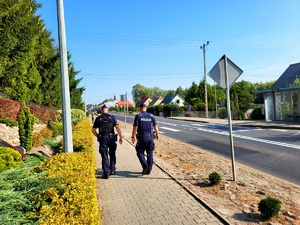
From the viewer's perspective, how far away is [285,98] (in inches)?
912

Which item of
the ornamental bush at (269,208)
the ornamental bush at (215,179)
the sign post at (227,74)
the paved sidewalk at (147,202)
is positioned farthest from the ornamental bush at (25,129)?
the ornamental bush at (269,208)

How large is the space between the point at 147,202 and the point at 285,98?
22.6m

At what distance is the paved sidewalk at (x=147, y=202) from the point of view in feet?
12.8

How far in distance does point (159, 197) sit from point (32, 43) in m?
12.3

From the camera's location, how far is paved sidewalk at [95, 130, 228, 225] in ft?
12.8

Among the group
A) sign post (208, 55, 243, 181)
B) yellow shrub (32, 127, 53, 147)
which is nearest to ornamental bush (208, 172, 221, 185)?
sign post (208, 55, 243, 181)

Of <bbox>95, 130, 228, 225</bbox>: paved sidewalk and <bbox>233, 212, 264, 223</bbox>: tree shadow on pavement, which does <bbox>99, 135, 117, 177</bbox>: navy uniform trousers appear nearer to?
<bbox>95, 130, 228, 225</bbox>: paved sidewalk

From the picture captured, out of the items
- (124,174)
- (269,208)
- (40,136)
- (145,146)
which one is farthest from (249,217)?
(40,136)

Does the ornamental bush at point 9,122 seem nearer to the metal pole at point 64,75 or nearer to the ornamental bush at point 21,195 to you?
the metal pole at point 64,75

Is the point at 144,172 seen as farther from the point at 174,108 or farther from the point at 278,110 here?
the point at 174,108

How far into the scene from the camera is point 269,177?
6535 millimetres

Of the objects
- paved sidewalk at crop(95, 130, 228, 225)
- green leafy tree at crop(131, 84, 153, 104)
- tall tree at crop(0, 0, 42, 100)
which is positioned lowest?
paved sidewalk at crop(95, 130, 228, 225)

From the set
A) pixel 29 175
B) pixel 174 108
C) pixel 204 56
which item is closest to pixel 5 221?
pixel 29 175

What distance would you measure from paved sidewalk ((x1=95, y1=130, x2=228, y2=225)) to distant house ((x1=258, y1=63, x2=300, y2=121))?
65.5ft
